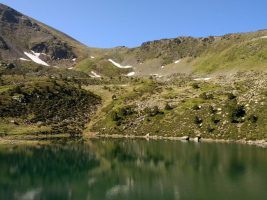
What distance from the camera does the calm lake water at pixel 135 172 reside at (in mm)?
Answer: 46594

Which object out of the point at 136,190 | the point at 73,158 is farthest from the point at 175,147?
the point at 136,190

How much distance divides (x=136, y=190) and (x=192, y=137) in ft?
184

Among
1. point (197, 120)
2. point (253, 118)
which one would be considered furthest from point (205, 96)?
point (253, 118)

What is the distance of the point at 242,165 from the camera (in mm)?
64125

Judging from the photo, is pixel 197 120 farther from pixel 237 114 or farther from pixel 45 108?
pixel 45 108

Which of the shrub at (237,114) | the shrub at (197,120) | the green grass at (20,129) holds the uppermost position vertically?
the shrub at (237,114)

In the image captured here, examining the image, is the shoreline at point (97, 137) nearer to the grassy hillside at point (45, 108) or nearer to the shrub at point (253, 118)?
the grassy hillside at point (45, 108)

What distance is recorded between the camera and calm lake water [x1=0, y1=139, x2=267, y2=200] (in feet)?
153

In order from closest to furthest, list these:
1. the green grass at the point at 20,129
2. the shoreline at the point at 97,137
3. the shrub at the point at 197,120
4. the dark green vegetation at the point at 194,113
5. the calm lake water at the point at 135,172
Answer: the calm lake water at the point at 135,172 < the shoreline at the point at 97,137 < the dark green vegetation at the point at 194,113 < the shrub at the point at 197,120 < the green grass at the point at 20,129

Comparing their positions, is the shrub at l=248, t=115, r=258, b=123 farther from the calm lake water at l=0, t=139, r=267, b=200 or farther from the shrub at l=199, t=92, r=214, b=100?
the shrub at l=199, t=92, r=214, b=100

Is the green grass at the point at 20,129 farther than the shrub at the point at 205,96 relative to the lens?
No

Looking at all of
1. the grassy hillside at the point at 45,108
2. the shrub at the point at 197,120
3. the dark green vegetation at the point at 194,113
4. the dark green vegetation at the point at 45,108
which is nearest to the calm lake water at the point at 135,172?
the dark green vegetation at the point at 194,113

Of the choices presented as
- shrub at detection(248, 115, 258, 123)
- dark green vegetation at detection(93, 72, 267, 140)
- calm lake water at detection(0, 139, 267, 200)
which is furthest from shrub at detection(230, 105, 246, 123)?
calm lake water at detection(0, 139, 267, 200)

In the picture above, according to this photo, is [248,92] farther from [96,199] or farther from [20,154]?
[96,199]
